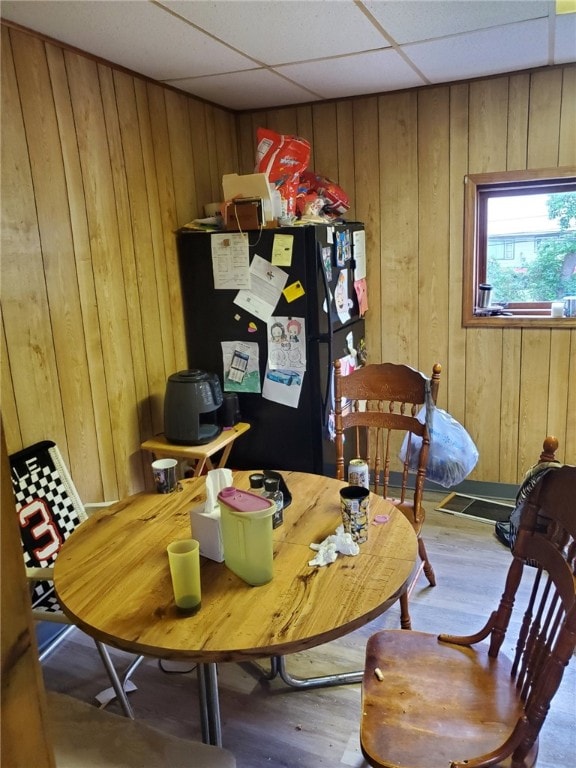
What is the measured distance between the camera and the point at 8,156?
2.00 m

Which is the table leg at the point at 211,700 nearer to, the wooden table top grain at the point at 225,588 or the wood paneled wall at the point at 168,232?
the wooden table top grain at the point at 225,588

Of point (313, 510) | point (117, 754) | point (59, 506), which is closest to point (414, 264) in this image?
point (313, 510)

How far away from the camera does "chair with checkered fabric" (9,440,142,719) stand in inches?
80.2

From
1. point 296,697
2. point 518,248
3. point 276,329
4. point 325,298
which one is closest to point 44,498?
point 296,697

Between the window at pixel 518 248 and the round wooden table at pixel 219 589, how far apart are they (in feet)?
6.30

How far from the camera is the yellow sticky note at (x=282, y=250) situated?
2.72m

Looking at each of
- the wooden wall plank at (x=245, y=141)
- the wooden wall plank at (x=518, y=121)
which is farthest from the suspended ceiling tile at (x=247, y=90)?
the wooden wall plank at (x=518, y=121)

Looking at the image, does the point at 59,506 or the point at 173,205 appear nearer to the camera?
the point at 59,506

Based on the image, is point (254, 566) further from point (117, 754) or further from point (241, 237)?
point (241, 237)

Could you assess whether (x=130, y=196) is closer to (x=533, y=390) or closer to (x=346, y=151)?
(x=346, y=151)

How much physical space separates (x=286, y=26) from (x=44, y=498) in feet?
6.44

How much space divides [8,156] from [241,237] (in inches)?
43.3

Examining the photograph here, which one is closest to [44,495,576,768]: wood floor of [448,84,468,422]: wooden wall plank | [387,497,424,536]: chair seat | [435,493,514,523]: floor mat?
[387,497,424,536]: chair seat

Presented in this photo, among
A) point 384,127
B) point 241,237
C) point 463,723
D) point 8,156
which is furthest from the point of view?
point 384,127
